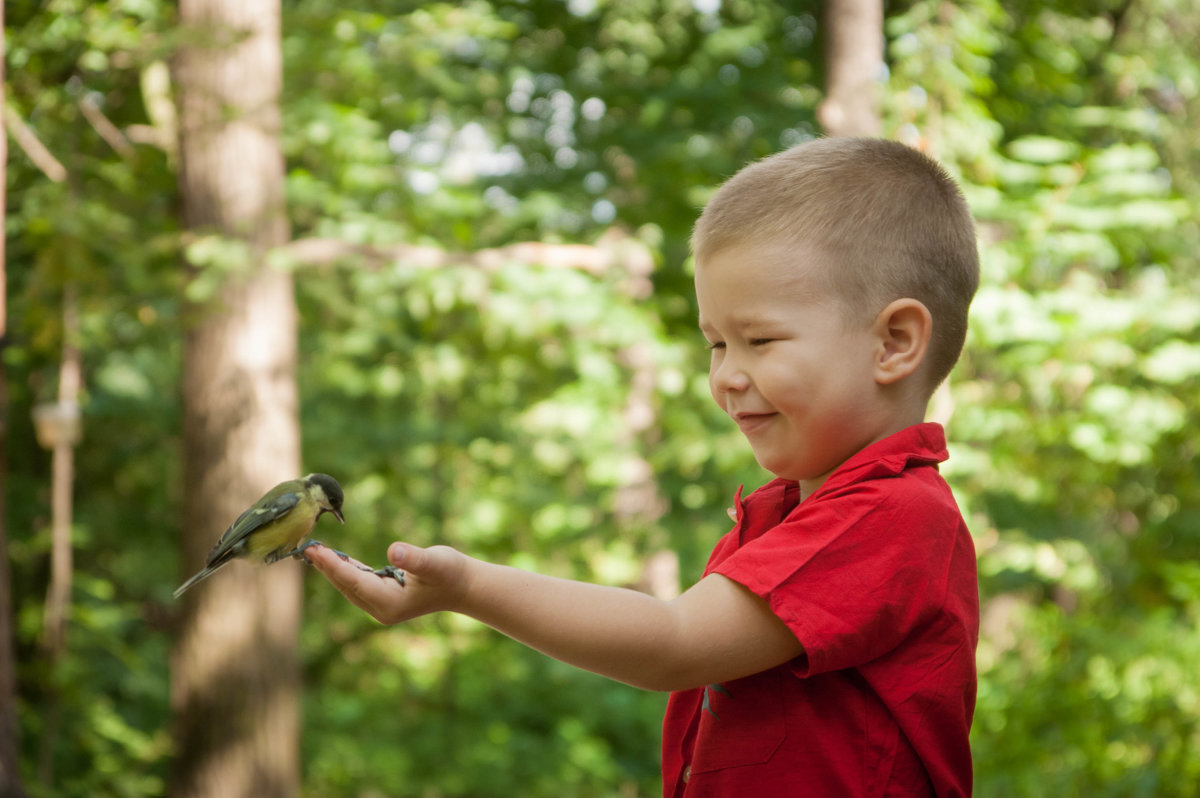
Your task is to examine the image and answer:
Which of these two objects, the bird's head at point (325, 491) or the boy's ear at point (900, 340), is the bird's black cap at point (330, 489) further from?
the boy's ear at point (900, 340)

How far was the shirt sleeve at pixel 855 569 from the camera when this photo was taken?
968 mm

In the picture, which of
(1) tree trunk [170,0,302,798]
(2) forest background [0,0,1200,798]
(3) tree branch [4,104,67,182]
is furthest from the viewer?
(2) forest background [0,0,1200,798]

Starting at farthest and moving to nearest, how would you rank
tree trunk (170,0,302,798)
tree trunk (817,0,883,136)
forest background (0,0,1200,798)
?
tree trunk (817,0,883,136) < forest background (0,0,1200,798) < tree trunk (170,0,302,798)

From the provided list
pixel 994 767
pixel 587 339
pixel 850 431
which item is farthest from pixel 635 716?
pixel 850 431

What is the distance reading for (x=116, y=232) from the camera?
16.6 feet

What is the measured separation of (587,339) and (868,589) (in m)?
4.77

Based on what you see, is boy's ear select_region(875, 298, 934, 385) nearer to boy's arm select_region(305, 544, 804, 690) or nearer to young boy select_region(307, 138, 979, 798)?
young boy select_region(307, 138, 979, 798)

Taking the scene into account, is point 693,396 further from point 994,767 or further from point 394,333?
point 994,767

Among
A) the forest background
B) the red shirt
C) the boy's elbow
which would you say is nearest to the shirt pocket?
the red shirt

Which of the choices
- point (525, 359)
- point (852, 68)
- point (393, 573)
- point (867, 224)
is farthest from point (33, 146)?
point (867, 224)

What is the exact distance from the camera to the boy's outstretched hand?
92 centimetres

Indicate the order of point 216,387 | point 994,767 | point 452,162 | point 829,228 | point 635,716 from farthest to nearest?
point 635,716 < point 452,162 < point 994,767 < point 216,387 < point 829,228

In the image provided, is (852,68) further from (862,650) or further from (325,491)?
(862,650)

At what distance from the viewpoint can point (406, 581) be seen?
0.97 meters
